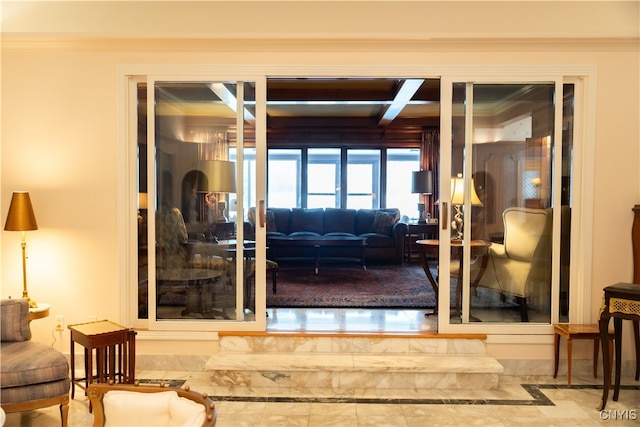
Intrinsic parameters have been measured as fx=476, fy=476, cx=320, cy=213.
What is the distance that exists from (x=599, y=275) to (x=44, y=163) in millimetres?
4560

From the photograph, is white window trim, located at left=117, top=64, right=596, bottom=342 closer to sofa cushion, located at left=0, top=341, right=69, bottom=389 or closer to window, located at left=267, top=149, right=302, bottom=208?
sofa cushion, located at left=0, top=341, right=69, bottom=389

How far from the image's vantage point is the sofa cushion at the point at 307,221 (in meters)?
8.59

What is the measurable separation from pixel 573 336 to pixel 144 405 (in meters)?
3.06

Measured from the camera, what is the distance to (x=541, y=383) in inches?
146

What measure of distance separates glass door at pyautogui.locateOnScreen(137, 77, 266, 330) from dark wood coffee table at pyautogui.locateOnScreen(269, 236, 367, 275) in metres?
3.26

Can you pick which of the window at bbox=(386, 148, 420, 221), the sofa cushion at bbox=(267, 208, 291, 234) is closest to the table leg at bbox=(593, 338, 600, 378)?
the sofa cushion at bbox=(267, 208, 291, 234)

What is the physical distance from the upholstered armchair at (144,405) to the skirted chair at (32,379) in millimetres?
1034

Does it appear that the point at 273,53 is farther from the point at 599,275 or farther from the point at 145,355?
the point at 599,275

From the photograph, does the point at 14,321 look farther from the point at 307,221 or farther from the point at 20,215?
the point at 307,221

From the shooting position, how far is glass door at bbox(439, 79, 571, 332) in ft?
12.7

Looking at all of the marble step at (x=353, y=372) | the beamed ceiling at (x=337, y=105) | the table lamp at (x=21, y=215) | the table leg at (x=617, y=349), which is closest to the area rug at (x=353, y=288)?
the marble step at (x=353, y=372)

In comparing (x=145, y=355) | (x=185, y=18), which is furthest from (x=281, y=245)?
(x=185, y=18)

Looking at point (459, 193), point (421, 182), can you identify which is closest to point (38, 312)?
point (459, 193)

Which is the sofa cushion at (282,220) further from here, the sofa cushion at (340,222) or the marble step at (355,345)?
the marble step at (355,345)
